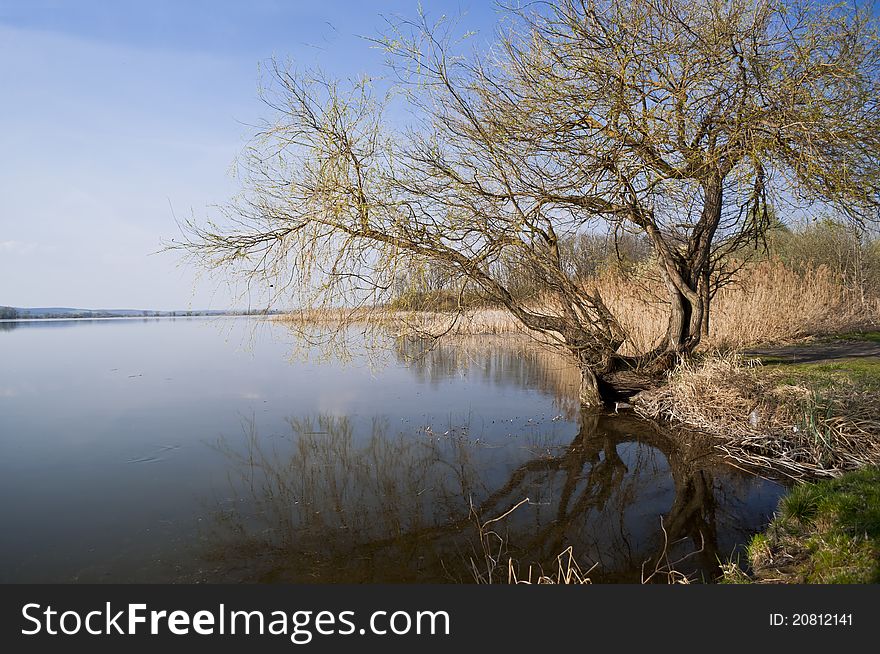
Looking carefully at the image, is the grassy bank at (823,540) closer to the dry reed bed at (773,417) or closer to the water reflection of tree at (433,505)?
the water reflection of tree at (433,505)

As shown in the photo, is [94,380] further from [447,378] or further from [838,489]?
[838,489]

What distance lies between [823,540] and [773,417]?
318 cm

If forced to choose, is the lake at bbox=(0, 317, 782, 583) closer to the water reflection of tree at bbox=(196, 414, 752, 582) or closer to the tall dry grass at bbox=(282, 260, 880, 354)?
Result: the water reflection of tree at bbox=(196, 414, 752, 582)

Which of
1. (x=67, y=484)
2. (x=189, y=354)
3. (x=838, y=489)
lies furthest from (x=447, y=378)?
(x=189, y=354)

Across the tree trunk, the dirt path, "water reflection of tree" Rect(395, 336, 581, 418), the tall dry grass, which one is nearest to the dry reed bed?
the tree trunk

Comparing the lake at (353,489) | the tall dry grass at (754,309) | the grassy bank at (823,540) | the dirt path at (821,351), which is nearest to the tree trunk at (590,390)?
the lake at (353,489)

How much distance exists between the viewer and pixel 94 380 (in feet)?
39.7

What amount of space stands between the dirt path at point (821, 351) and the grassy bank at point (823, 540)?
20.3 ft

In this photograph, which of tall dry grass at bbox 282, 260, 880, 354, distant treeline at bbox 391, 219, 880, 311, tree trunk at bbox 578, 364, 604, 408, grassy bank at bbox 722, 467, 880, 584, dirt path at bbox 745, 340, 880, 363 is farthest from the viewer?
tall dry grass at bbox 282, 260, 880, 354

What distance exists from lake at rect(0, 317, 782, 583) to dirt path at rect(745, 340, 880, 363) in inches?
155

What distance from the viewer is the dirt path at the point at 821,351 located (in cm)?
923

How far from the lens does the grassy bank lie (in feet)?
9.44

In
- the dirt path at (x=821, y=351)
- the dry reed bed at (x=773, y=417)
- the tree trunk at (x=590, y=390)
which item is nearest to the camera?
the dry reed bed at (x=773, y=417)

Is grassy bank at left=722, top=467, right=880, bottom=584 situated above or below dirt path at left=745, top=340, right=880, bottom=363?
below
